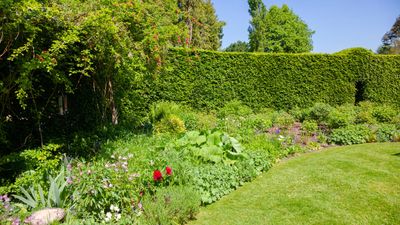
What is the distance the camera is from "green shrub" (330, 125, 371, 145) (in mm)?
8266

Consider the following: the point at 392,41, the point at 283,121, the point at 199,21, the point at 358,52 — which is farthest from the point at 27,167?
the point at 392,41

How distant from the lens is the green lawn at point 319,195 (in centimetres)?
400

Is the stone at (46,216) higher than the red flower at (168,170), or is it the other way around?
the red flower at (168,170)

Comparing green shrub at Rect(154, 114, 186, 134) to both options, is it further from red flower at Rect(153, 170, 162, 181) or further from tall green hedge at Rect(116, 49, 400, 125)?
red flower at Rect(153, 170, 162, 181)

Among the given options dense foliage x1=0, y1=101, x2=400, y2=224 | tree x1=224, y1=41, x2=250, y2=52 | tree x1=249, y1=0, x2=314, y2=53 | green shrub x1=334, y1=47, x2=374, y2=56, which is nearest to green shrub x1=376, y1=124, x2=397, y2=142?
dense foliage x1=0, y1=101, x2=400, y2=224

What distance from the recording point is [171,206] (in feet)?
12.3

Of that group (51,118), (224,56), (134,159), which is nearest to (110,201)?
(134,159)

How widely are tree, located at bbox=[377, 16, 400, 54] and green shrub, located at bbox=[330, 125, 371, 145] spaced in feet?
120

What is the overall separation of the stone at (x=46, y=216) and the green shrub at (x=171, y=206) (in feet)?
3.00

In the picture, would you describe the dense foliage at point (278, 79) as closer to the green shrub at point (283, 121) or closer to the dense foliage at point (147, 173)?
the green shrub at point (283, 121)

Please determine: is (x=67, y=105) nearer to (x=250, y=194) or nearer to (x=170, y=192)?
(x=170, y=192)

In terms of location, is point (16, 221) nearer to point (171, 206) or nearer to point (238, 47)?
point (171, 206)

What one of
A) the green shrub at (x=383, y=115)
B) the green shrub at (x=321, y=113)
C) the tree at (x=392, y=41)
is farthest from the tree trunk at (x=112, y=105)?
the tree at (x=392, y=41)

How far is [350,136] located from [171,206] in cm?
655
